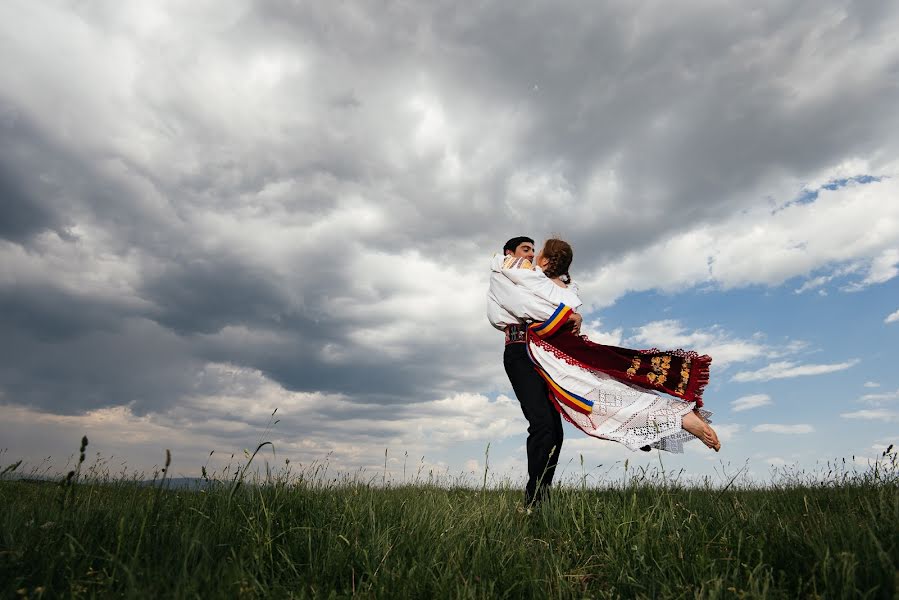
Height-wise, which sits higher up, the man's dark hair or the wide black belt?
the man's dark hair

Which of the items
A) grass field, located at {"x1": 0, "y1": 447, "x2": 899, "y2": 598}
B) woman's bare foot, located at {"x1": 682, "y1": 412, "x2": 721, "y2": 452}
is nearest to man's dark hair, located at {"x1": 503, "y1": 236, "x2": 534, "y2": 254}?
woman's bare foot, located at {"x1": 682, "y1": 412, "x2": 721, "y2": 452}

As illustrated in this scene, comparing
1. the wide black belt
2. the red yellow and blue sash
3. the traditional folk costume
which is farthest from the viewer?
the wide black belt

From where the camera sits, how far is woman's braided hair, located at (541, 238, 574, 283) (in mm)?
6090

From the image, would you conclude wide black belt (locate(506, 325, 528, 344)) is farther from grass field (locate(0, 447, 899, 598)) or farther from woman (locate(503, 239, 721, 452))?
grass field (locate(0, 447, 899, 598))

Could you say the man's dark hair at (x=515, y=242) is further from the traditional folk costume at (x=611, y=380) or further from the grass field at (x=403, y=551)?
the grass field at (x=403, y=551)

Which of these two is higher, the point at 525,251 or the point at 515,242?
the point at 515,242

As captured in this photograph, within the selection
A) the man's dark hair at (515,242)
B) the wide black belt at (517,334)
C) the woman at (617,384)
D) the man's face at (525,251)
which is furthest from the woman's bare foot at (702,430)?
the man's dark hair at (515,242)

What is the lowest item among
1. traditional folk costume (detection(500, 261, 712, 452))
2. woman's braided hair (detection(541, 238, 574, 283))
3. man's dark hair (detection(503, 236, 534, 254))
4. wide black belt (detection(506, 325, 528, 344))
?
traditional folk costume (detection(500, 261, 712, 452))

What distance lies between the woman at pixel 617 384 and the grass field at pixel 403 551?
0.98 meters

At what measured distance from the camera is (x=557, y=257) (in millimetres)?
6078

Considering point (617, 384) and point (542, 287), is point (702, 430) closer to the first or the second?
point (617, 384)

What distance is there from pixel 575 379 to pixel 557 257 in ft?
4.26

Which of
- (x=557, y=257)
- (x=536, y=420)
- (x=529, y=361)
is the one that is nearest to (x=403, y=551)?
(x=536, y=420)

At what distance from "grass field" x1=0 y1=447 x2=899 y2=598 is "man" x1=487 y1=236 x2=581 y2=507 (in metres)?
0.90
